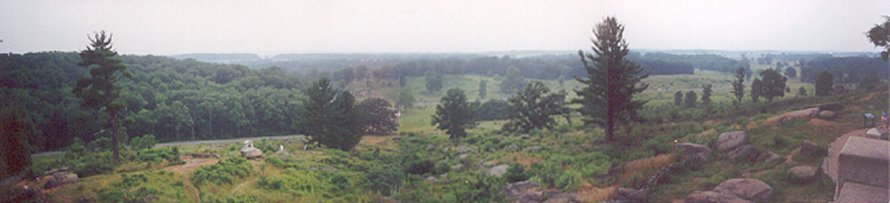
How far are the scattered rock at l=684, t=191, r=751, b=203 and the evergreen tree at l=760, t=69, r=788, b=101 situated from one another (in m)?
29.1

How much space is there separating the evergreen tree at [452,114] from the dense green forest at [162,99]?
322 inches

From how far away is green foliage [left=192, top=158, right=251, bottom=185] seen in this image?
45.0 ft

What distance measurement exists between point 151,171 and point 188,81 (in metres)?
11.1

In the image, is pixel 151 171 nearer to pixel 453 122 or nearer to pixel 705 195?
pixel 705 195

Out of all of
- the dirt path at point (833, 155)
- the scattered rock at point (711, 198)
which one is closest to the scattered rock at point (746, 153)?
the dirt path at point (833, 155)

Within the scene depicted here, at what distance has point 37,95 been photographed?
17.0 meters

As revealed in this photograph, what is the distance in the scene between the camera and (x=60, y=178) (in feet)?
42.7

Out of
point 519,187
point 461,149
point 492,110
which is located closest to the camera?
point 519,187

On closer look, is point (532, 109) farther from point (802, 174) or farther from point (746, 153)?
point (802, 174)

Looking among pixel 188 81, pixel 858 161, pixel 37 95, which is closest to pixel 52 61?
pixel 37 95

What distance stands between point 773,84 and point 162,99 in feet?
118

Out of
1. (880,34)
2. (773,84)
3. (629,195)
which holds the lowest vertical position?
(629,195)

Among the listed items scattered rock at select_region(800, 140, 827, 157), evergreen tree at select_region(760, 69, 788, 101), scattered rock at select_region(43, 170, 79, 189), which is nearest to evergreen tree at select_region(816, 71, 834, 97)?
evergreen tree at select_region(760, 69, 788, 101)

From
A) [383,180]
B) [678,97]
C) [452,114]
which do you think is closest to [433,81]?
[452,114]
